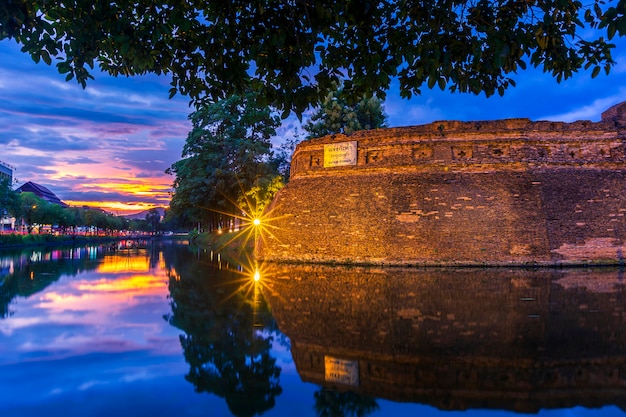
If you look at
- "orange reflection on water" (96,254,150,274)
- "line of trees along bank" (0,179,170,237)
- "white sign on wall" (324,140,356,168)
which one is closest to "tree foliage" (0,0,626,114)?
"orange reflection on water" (96,254,150,274)

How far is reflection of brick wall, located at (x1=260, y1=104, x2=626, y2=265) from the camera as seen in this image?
19141 millimetres

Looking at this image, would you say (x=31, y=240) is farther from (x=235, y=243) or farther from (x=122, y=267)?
(x=122, y=267)

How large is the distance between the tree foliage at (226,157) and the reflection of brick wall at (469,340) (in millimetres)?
22251

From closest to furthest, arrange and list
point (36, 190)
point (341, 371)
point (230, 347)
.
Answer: point (341, 371) → point (230, 347) → point (36, 190)

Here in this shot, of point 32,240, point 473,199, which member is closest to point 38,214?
point 32,240

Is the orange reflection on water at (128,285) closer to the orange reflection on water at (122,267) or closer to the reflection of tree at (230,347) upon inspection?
the reflection of tree at (230,347)

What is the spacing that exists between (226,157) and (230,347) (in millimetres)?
30418

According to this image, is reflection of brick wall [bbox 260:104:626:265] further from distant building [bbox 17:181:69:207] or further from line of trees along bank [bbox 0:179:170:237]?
distant building [bbox 17:181:69:207]

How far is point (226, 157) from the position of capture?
35000mm

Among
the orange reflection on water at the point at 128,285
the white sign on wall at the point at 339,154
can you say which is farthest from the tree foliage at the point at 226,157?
the orange reflection on water at the point at 128,285

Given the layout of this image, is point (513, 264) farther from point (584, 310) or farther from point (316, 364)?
point (316, 364)

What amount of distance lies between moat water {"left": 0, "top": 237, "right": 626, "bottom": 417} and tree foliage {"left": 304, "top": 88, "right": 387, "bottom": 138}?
102 feet

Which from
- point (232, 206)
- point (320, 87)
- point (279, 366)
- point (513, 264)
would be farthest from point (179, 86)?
point (232, 206)

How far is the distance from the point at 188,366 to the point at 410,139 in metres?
18.7
